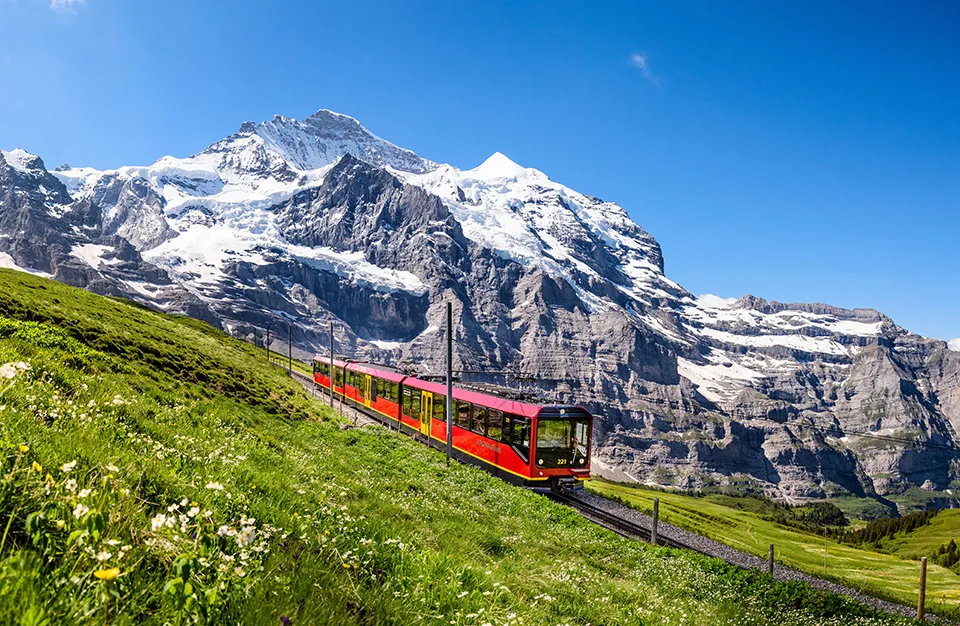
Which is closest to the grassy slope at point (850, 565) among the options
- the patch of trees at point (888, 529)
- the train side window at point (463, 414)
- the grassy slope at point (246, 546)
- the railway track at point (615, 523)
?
the railway track at point (615, 523)

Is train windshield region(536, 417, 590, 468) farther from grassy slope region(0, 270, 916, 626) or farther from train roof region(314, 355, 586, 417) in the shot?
grassy slope region(0, 270, 916, 626)

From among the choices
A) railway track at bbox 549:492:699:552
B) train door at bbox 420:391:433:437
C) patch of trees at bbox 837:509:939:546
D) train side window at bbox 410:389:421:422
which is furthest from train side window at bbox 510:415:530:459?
patch of trees at bbox 837:509:939:546

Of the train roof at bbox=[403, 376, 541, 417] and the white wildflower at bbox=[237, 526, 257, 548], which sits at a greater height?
the white wildflower at bbox=[237, 526, 257, 548]

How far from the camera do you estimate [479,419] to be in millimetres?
32312

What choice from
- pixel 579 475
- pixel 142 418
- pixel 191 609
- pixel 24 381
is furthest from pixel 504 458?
pixel 191 609

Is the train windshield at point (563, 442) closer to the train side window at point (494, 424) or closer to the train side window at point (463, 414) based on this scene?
the train side window at point (494, 424)

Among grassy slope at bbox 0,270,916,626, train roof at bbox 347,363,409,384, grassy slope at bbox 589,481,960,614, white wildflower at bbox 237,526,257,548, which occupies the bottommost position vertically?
grassy slope at bbox 589,481,960,614

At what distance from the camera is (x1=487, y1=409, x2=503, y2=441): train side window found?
30.5 metres

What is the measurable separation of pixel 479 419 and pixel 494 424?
1648mm

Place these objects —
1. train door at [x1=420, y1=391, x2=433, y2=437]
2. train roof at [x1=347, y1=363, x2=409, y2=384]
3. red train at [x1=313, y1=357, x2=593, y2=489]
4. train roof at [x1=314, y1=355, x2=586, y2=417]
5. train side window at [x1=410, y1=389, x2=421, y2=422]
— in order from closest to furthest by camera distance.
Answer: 1. red train at [x1=313, y1=357, x2=593, y2=489]
2. train roof at [x1=314, y1=355, x2=586, y2=417]
3. train door at [x1=420, y1=391, x2=433, y2=437]
4. train side window at [x1=410, y1=389, x2=421, y2=422]
5. train roof at [x1=347, y1=363, x2=409, y2=384]

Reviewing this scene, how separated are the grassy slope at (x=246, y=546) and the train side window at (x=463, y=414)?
57.8 ft

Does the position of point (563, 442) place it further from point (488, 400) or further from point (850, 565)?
point (850, 565)

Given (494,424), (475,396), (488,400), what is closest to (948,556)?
(494,424)

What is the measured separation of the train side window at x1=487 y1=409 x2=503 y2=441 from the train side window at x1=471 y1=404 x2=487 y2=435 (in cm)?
44
